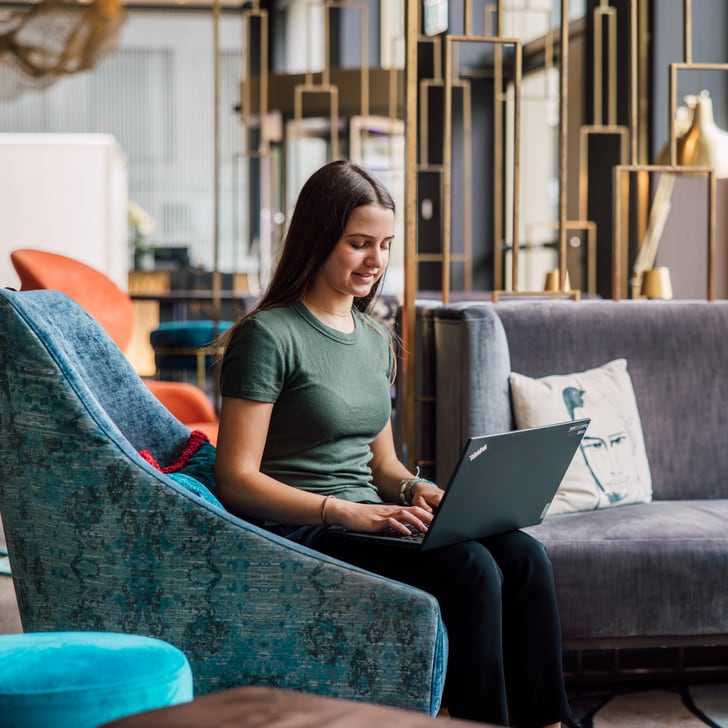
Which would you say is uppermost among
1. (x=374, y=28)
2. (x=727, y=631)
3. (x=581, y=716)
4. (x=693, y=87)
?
(x=374, y=28)

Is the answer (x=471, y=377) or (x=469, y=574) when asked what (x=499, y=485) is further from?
(x=471, y=377)

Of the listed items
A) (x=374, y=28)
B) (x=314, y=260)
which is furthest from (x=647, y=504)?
(x=374, y=28)

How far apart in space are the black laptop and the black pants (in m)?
0.03

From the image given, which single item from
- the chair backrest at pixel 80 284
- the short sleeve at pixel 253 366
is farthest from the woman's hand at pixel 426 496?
the chair backrest at pixel 80 284

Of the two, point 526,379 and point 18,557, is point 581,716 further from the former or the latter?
point 18,557

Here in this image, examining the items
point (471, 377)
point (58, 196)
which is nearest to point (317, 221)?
point (471, 377)

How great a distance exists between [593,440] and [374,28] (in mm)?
7089

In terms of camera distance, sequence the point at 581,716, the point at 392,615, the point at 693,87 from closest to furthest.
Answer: the point at 392,615
the point at 581,716
the point at 693,87

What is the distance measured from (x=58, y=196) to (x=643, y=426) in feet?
14.7

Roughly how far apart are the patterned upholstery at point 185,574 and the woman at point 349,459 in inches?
5.0

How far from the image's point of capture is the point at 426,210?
8383 mm

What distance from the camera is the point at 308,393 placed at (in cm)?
164

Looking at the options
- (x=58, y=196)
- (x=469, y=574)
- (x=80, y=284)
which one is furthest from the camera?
(x=58, y=196)

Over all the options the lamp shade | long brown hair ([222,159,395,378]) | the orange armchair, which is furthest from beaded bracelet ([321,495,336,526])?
the lamp shade
